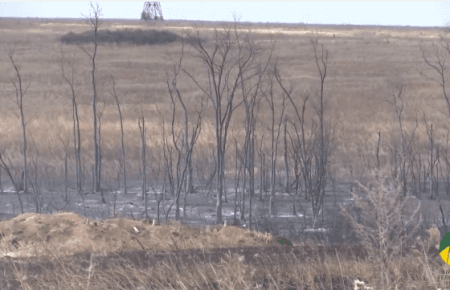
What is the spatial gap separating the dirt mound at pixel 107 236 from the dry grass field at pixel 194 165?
26 mm

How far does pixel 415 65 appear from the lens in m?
37.9

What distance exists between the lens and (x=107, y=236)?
8273 mm

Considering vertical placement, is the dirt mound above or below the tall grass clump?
below

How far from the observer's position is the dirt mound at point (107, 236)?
7.93m

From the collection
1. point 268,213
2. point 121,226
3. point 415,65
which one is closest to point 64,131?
point 268,213

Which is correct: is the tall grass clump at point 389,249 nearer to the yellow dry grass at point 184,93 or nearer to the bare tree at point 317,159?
the bare tree at point 317,159

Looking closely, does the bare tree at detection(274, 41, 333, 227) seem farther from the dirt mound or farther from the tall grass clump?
the tall grass clump

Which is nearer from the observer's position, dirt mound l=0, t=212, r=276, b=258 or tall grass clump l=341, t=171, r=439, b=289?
tall grass clump l=341, t=171, r=439, b=289

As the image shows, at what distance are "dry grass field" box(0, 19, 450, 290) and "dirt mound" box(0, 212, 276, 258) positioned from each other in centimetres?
3

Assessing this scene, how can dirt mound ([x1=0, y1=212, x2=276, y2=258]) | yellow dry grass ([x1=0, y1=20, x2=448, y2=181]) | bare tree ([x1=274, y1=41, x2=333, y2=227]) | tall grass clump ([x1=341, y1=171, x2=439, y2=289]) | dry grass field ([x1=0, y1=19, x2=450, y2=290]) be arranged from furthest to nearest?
yellow dry grass ([x1=0, y1=20, x2=448, y2=181])
bare tree ([x1=274, y1=41, x2=333, y2=227])
dirt mound ([x1=0, y1=212, x2=276, y2=258])
dry grass field ([x1=0, y1=19, x2=450, y2=290])
tall grass clump ([x1=341, y1=171, x2=439, y2=289])

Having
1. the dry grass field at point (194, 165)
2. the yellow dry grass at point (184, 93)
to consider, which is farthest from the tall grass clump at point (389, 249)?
the yellow dry grass at point (184, 93)

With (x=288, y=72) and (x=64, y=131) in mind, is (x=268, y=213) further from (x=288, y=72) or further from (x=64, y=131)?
(x=288, y=72)

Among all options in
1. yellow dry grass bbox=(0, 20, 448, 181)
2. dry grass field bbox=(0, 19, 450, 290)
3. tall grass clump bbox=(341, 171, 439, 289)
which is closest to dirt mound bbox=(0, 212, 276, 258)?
dry grass field bbox=(0, 19, 450, 290)

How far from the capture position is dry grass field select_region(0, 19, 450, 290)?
557 centimetres
